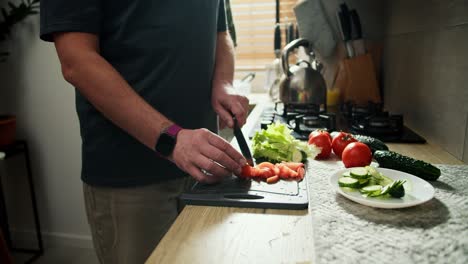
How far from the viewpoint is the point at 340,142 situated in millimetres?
985

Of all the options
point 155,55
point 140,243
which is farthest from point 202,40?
point 140,243

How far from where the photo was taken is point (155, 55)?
0.85 m

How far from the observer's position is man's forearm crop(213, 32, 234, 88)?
1.02 meters

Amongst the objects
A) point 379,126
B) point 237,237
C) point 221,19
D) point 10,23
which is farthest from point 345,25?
point 10,23

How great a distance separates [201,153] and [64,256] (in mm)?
1814

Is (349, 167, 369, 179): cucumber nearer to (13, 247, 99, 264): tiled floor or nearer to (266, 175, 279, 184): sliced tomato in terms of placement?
(266, 175, 279, 184): sliced tomato

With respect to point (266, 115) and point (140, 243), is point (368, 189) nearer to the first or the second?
point (140, 243)

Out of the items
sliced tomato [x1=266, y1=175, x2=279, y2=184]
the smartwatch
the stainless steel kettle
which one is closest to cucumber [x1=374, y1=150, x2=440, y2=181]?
sliced tomato [x1=266, y1=175, x2=279, y2=184]

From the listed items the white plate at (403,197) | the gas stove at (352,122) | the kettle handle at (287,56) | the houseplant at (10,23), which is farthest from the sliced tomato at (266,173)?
the houseplant at (10,23)

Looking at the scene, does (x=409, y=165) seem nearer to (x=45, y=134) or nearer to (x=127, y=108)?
(x=127, y=108)

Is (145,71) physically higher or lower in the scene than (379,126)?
higher

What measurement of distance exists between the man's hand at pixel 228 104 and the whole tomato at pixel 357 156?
0.29 m

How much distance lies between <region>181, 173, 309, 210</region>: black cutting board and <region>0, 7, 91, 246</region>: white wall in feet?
5.04

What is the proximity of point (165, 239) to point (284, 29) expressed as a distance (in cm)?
204
